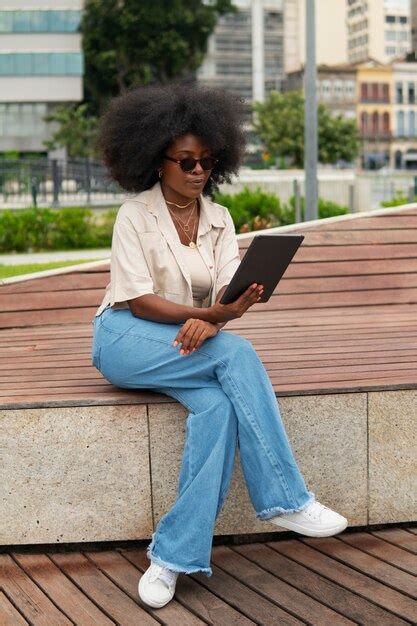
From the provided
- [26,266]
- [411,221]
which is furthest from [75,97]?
[411,221]

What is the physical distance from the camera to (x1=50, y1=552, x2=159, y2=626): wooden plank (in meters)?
3.41

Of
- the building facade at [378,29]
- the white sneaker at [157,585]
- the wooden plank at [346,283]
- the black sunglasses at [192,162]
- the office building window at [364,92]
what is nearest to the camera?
the white sneaker at [157,585]

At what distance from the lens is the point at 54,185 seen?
912 inches

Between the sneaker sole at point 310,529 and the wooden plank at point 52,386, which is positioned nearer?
the sneaker sole at point 310,529

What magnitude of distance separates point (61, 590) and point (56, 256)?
473 inches

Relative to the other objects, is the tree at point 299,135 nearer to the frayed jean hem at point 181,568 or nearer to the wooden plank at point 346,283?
the wooden plank at point 346,283


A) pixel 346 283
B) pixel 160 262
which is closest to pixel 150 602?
pixel 160 262

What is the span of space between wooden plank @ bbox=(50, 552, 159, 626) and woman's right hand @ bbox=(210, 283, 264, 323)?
2.98 feet

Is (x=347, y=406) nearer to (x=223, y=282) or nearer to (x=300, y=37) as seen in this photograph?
(x=223, y=282)

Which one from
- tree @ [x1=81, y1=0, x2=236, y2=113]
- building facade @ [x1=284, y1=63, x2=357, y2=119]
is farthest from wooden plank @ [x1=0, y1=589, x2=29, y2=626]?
building facade @ [x1=284, y1=63, x2=357, y2=119]

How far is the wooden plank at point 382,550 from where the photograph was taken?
12.3 feet

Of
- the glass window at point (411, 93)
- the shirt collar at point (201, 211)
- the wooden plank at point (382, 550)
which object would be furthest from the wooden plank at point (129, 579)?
the glass window at point (411, 93)

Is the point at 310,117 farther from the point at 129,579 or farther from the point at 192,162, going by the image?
the point at 129,579

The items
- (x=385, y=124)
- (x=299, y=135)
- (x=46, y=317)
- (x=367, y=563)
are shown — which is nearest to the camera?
(x=367, y=563)
